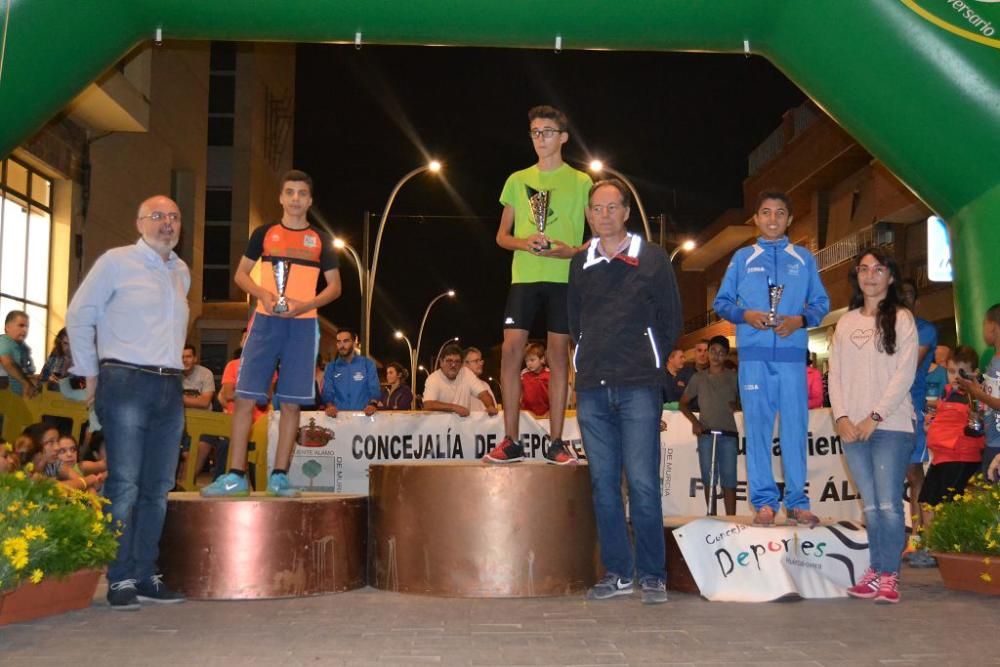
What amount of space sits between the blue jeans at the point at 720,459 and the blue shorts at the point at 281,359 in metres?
5.28

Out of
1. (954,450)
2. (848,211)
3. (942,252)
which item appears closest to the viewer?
(954,450)

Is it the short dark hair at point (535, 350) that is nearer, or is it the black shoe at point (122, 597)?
the black shoe at point (122, 597)

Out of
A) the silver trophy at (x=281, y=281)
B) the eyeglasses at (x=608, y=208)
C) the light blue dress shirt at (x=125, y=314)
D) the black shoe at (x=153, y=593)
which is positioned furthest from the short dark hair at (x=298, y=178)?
the black shoe at (x=153, y=593)

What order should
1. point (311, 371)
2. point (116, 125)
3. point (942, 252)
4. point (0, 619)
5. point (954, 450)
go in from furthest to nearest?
1. point (116, 125)
2. point (942, 252)
3. point (954, 450)
4. point (311, 371)
5. point (0, 619)

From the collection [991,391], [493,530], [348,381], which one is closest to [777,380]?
[493,530]

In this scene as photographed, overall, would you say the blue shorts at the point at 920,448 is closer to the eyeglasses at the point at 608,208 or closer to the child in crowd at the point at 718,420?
the child in crowd at the point at 718,420

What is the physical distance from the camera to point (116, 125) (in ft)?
68.0

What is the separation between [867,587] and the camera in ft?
21.9

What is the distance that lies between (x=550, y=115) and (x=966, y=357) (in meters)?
3.85

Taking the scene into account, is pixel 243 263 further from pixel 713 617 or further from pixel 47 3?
pixel 713 617

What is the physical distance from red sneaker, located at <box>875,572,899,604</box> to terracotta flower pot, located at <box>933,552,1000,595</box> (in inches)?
27.9

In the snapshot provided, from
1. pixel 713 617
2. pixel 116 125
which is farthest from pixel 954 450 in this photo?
pixel 116 125

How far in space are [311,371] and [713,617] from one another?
3069mm

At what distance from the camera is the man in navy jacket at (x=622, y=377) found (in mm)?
6582
